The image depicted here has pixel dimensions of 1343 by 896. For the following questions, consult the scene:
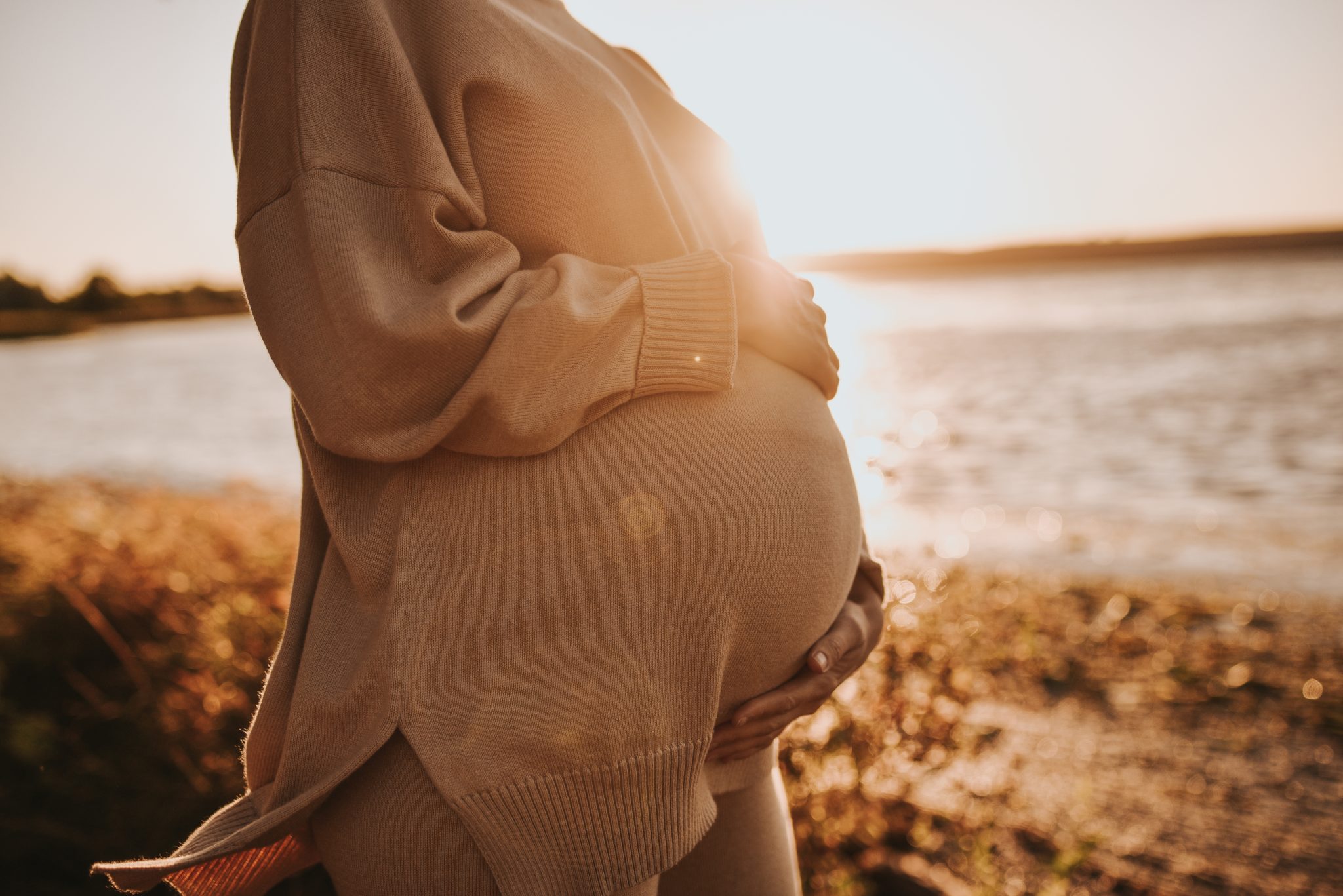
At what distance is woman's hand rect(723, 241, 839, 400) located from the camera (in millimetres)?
1295

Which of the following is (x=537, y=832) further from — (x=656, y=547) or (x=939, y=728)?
(x=939, y=728)

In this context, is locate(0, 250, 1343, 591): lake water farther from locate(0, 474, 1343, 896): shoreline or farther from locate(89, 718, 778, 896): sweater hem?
locate(89, 718, 778, 896): sweater hem

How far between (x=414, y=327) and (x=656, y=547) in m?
0.41

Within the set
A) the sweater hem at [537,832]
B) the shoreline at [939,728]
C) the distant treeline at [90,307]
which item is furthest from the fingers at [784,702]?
the distant treeline at [90,307]

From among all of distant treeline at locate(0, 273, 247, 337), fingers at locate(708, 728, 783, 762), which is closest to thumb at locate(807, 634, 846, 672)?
fingers at locate(708, 728, 783, 762)

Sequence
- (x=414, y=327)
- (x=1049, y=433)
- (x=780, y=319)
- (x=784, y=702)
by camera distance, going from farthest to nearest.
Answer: (x=1049, y=433), (x=780, y=319), (x=784, y=702), (x=414, y=327)

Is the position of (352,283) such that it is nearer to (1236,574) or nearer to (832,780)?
(832,780)

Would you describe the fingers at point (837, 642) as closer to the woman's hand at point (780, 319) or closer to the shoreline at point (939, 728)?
the woman's hand at point (780, 319)

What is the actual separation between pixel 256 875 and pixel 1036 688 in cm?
416

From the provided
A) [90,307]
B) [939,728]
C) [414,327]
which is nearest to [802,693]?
[414,327]

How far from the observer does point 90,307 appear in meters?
46.9

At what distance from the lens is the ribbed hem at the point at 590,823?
3.14ft

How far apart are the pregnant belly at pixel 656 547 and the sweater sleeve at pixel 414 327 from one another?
0.19 feet

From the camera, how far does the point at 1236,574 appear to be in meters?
6.51
